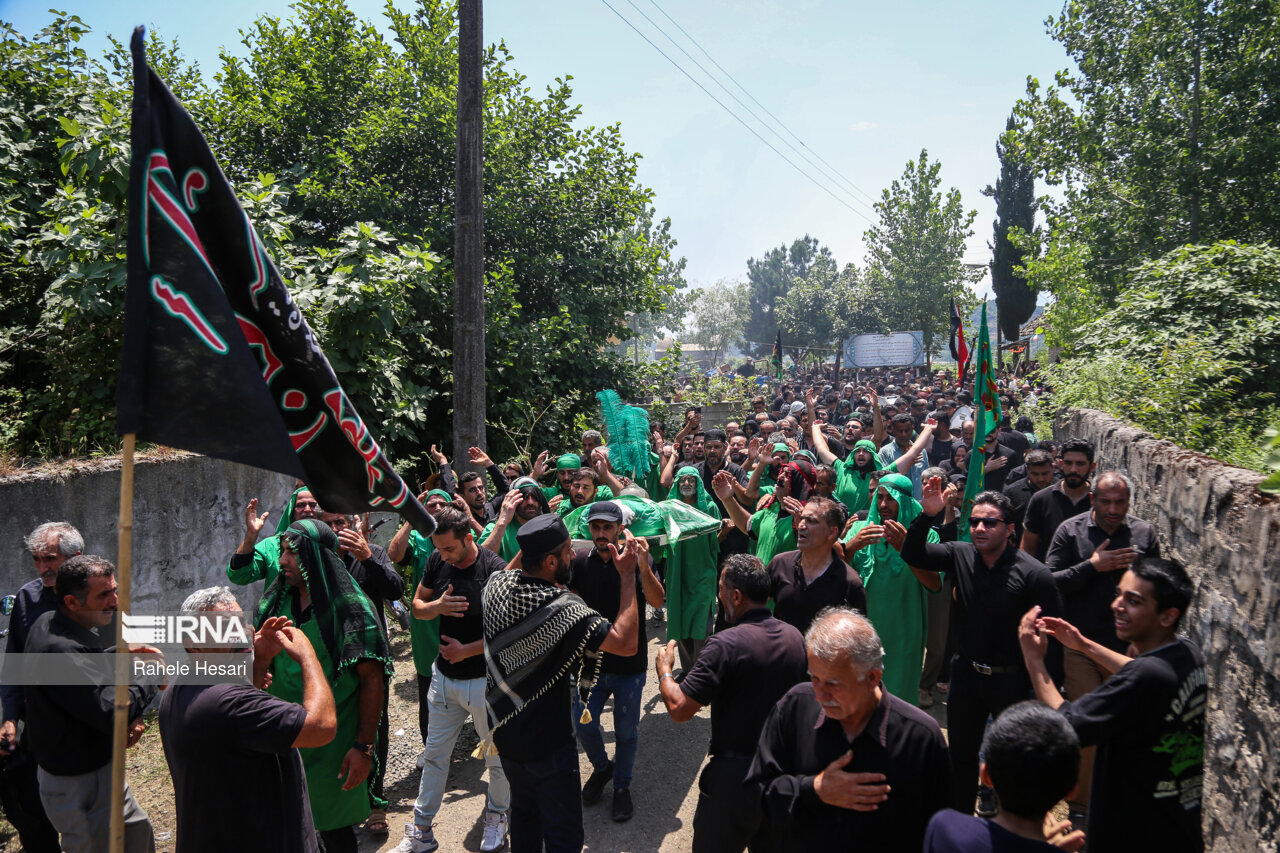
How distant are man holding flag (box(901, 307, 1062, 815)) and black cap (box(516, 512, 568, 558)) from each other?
2429 millimetres

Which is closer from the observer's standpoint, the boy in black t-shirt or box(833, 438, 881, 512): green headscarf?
the boy in black t-shirt

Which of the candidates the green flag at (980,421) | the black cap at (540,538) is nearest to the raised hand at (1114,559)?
the green flag at (980,421)

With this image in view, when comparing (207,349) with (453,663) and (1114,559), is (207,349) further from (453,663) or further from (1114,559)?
(1114,559)

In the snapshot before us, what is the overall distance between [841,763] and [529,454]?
9063mm

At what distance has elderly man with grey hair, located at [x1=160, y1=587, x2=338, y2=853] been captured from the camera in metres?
2.80

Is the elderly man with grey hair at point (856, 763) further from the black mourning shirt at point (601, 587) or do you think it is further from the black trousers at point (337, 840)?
the black mourning shirt at point (601, 587)

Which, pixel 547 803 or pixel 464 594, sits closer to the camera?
pixel 547 803

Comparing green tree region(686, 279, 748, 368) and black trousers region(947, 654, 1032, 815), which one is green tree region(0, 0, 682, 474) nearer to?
black trousers region(947, 654, 1032, 815)

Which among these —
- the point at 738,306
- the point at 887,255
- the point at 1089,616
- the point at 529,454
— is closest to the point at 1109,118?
the point at 529,454

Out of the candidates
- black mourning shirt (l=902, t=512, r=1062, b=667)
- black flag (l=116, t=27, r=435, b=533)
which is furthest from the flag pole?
black mourning shirt (l=902, t=512, r=1062, b=667)

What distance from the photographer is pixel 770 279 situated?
84.2 meters

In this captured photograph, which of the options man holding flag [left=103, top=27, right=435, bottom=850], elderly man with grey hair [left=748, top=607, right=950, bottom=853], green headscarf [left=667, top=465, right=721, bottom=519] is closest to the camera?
man holding flag [left=103, top=27, right=435, bottom=850]

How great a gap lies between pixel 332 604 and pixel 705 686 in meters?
1.99

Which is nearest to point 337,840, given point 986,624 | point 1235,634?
point 986,624
